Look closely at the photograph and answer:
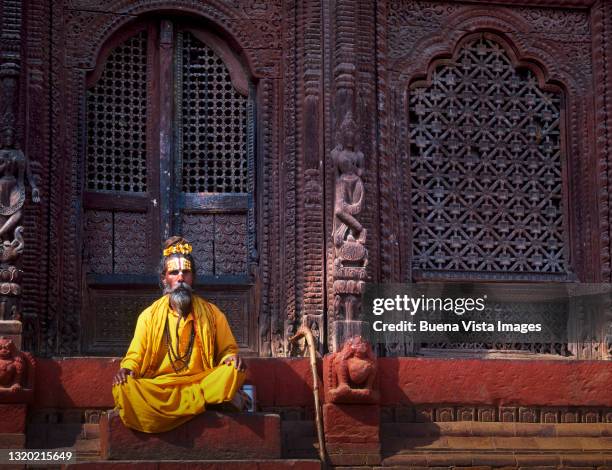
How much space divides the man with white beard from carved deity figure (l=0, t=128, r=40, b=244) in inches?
66.9

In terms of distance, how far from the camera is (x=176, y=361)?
11.2m

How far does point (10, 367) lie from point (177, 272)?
68.2 inches

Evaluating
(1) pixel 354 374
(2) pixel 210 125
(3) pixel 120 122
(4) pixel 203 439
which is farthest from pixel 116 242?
(4) pixel 203 439

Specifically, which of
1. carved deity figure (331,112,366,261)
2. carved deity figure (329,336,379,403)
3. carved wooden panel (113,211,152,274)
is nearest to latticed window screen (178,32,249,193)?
carved wooden panel (113,211,152,274)

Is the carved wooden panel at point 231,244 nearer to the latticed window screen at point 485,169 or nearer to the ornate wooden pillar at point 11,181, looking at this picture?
the latticed window screen at point 485,169

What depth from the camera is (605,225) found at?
48.3 ft

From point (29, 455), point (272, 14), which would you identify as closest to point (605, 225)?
point (272, 14)

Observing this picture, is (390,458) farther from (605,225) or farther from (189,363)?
(605,225)

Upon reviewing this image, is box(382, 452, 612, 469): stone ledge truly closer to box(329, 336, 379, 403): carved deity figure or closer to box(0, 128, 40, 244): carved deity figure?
box(329, 336, 379, 403): carved deity figure

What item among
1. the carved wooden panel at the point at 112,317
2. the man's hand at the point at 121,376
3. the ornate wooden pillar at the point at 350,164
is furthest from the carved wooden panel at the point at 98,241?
the man's hand at the point at 121,376

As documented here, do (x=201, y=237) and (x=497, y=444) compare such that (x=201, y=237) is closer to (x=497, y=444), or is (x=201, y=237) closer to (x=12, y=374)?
(x=12, y=374)

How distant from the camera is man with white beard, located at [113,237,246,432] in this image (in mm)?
10805

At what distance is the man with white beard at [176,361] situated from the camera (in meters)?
10.8

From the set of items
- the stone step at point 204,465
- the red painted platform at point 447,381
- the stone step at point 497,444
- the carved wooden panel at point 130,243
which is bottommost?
the stone step at point 204,465
